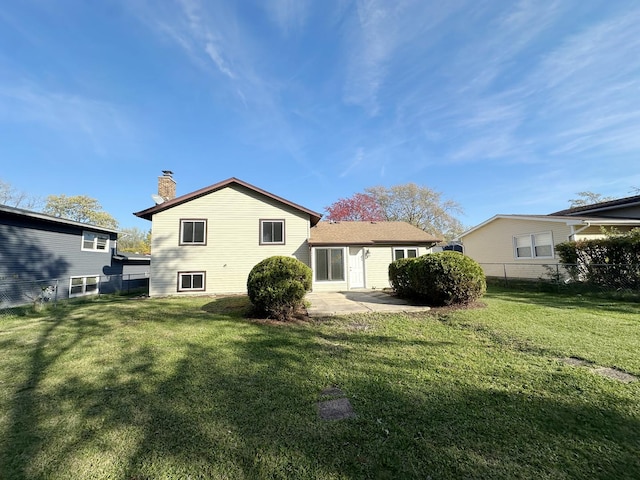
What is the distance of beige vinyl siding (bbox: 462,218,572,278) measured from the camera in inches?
500

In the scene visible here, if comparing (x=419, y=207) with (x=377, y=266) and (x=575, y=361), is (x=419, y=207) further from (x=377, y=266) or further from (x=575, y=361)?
(x=575, y=361)

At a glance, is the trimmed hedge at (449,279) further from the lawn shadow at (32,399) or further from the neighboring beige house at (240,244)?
the lawn shadow at (32,399)

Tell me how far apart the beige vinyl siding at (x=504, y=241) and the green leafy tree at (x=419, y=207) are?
42.1 ft

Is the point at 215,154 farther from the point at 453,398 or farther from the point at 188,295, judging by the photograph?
the point at 453,398

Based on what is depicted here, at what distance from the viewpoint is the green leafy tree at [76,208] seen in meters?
32.0

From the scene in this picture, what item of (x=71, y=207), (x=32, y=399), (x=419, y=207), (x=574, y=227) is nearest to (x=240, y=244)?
(x=32, y=399)

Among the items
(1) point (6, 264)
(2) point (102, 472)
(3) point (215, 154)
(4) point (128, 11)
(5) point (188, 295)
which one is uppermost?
(4) point (128, 11)

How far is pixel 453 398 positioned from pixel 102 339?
6.61m

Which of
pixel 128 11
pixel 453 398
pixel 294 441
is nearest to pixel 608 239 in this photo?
pixel 453 398

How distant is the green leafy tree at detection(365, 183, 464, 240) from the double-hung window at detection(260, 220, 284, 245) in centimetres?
2168

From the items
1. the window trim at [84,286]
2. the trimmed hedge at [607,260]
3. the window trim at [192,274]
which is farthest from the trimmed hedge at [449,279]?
the window trim at [84,286]

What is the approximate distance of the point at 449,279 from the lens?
7414 mm

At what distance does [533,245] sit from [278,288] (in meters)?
14.1

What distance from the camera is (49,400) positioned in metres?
3.24
